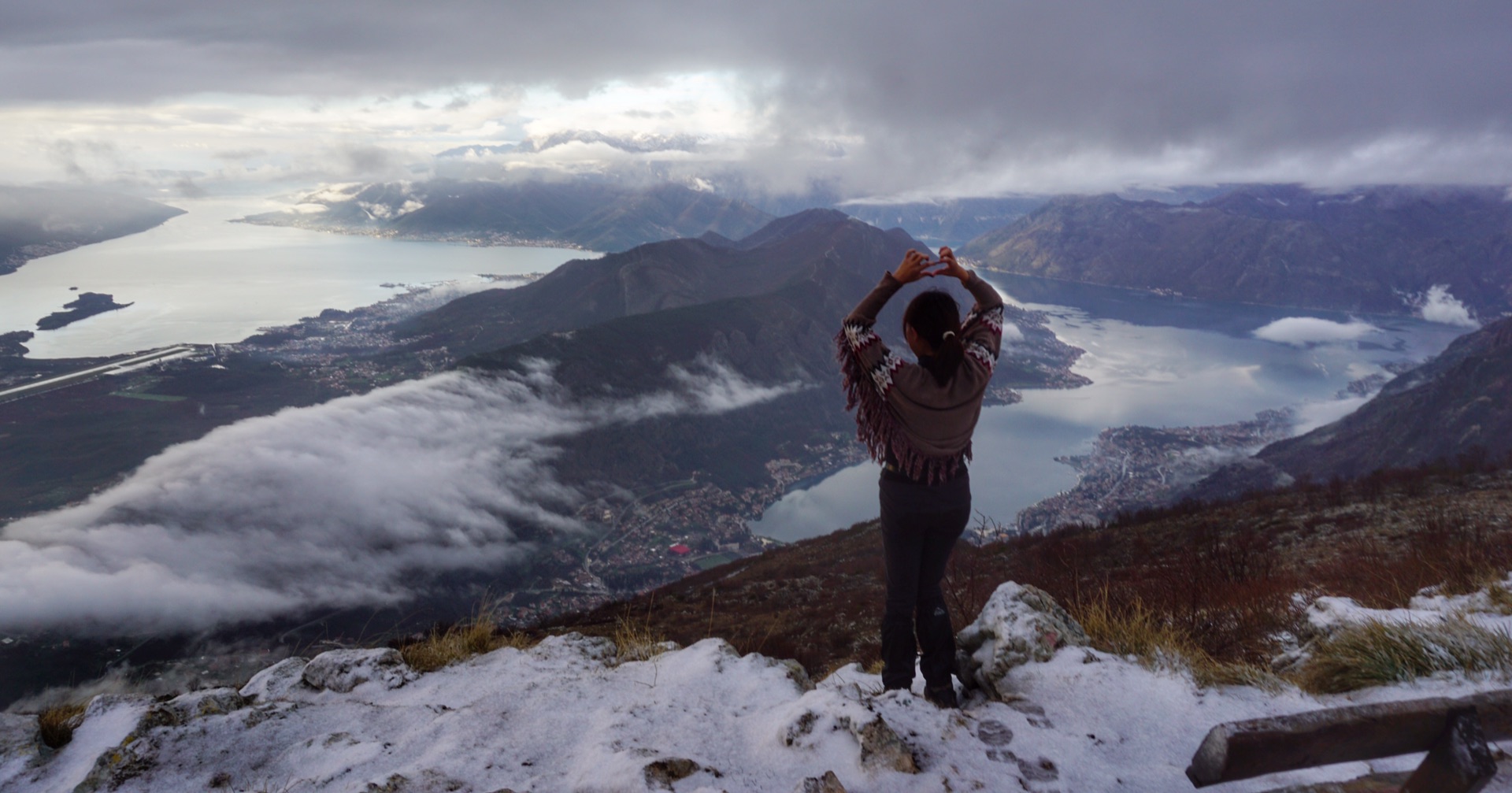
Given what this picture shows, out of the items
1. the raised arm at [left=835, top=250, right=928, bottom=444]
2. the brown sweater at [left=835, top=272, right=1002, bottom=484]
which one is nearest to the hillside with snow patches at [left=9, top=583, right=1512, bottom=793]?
the brown sweater at [left=835, top=272, right=1002, bottom=484]

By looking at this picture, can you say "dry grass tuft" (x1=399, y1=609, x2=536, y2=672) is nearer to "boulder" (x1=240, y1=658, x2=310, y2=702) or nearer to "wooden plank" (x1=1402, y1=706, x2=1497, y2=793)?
"boulder" (x1=240, y1=658, x2=310, y2=702)

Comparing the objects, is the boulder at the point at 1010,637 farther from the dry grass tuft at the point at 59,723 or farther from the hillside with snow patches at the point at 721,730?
the dry grass tuft at the point at 59,723

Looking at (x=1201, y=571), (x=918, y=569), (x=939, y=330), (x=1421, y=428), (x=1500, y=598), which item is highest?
(x=939, y=330)

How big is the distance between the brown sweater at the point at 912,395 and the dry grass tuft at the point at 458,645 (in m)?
3.75

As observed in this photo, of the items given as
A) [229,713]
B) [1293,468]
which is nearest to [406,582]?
[229,713]

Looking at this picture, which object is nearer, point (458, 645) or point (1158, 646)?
point (1158, 646)

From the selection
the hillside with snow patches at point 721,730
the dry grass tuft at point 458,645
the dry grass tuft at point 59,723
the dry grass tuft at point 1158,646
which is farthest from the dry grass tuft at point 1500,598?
the dry grass tuft at point 59,723

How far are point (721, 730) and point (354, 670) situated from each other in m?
2.79

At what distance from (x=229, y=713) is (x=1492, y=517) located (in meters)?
18.2

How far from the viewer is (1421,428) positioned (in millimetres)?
76188

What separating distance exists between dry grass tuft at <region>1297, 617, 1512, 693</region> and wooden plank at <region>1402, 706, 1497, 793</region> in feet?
4.73

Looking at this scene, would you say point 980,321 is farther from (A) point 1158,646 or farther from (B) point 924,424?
(A) point 1158,646

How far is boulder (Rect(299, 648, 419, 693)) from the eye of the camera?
4188 millimetres

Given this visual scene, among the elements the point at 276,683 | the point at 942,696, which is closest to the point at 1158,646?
the point at 942,696
